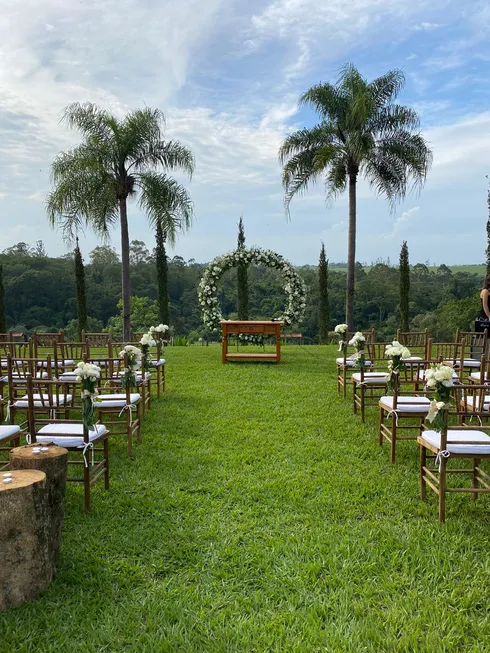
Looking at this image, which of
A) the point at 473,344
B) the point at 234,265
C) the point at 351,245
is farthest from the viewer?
the point at 351,245

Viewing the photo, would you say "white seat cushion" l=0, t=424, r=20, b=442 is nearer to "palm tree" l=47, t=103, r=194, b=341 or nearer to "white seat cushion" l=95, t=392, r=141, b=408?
"white seat cushion" l=95, t=392, r=141, b=408

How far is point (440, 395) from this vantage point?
3.87m

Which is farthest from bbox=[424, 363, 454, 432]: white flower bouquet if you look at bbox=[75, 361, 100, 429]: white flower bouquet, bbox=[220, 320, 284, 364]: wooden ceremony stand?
bbox=[220, 320, 284, 364]: wooden ceremony stand

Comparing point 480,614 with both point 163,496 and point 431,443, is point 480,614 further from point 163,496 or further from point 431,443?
point 163,496

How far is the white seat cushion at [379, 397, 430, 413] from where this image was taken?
16.9 feet

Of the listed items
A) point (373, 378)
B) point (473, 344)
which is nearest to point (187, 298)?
point (473, 344)

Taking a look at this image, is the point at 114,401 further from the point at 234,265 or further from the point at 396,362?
the point at 234,265

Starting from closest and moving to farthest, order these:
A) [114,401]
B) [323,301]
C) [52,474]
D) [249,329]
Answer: [52,474]
[114,401]
[249,329]
[323,301]

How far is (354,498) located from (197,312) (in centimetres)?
2431

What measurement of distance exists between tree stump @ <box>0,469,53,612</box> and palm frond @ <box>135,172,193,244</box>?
11.4 metres

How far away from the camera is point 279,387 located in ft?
29.8

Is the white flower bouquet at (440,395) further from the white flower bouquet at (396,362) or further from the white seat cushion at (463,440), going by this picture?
the white flower bouquet at (396,362)

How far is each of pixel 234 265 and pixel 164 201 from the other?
8.33 feet

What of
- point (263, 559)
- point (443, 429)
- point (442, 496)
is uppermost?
point (443, 429)
